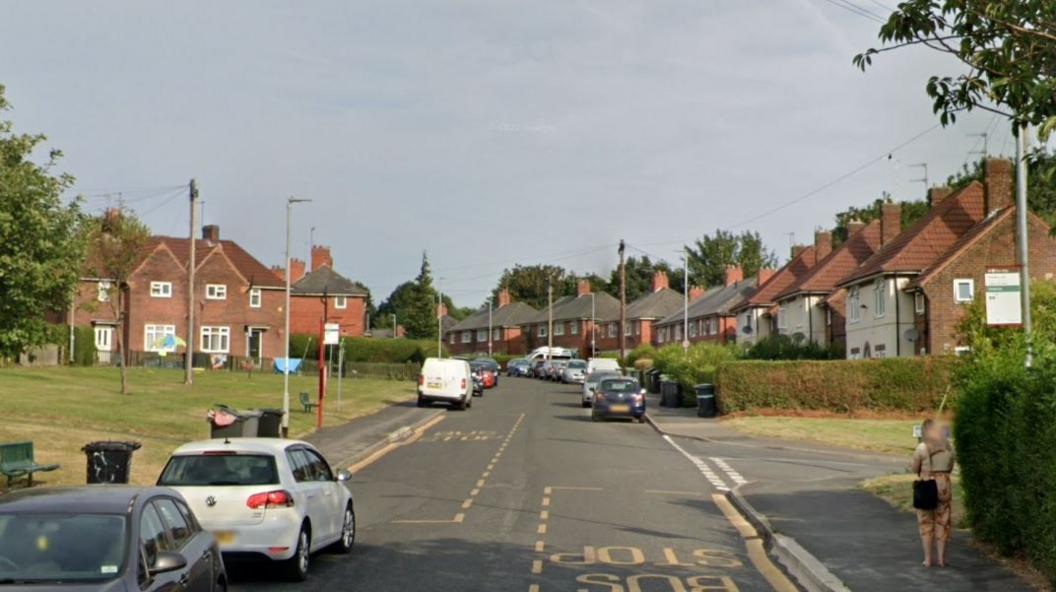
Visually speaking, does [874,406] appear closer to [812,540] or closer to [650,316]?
[812,540]

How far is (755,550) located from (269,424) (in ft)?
53.1

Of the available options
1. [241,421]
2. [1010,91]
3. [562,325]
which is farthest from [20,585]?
[562,325]

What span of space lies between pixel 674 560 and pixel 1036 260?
43903 millimetres

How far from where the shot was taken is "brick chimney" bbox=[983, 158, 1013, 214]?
2120 inches

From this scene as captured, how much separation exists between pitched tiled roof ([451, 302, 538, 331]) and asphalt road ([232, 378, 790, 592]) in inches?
3847

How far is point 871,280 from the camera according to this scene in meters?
57.0

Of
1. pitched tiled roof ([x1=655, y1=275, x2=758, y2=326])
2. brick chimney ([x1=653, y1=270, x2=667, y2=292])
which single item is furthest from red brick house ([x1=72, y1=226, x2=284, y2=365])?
brick chimney ([x1=653, y1=270, x2=667, y2=292])

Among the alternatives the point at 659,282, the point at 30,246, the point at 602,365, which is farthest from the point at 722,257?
the point at 30,246

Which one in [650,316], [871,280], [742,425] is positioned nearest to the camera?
[742,425]

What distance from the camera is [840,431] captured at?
38.9m

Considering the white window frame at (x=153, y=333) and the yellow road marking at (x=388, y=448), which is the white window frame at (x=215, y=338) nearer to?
the white window frame at (x=153, y=333)

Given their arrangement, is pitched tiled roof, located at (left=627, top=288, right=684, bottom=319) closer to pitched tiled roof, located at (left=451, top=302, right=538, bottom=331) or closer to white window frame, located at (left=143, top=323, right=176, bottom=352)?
pitched tiled roof, located at (left=451, top=302, right=538, bottom=331)

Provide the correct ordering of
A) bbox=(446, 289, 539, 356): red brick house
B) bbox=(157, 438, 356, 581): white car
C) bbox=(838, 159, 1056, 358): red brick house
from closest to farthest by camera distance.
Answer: bbox=(157, 438, 356, 581): white car → bbox=(838, 159, 1056, 358): red brick house → bbox=(446, 289, 539, 356): red brick house

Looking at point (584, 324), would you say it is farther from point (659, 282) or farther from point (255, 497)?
point (255, 497)
